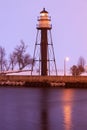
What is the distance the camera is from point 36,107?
2280cm

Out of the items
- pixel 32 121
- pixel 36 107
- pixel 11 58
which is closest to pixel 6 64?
pixel 11 58

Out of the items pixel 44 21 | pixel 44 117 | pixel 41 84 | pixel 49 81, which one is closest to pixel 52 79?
pixel 49 81

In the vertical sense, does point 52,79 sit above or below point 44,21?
below

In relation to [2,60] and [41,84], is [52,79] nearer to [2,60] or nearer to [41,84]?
[41,84]

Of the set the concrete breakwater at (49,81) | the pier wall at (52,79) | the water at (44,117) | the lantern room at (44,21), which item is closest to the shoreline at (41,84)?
the concrete breakwater at (49,81)

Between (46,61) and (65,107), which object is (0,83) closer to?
(46,61)

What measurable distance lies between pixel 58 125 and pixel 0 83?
1250 inches

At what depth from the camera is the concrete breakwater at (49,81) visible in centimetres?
4438

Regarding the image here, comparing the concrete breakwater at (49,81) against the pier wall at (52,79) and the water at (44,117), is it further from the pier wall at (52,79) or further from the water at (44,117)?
the water at (44,117)

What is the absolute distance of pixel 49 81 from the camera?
151ft

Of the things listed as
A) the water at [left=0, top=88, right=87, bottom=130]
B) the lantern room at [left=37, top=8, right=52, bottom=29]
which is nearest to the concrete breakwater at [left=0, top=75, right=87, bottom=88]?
the lantern room at [left=37, top=8, right=52, bottom=29]

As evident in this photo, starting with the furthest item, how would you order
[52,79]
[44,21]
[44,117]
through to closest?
1. [44,21]
2. [52,79]
3. [44,117]

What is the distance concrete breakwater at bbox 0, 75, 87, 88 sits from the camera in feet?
146

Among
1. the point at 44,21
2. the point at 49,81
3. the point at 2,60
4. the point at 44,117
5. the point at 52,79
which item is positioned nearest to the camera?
the point at 44,117
